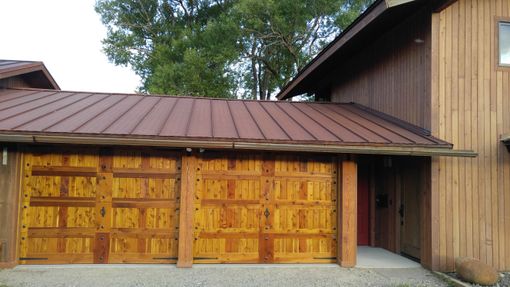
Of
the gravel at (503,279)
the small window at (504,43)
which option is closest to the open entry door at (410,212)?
the gravel at (503,279)

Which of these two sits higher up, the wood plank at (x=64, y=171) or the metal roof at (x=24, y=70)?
the metal roof at (x=24, y=70)

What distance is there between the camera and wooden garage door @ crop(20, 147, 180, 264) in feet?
22.8

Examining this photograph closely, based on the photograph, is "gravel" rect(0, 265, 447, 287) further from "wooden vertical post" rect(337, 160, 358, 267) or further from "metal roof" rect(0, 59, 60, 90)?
"metal roof" rect(0, 59, 60, 90)

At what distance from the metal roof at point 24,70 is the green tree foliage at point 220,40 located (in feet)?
27.7

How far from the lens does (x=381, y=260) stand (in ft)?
26.0

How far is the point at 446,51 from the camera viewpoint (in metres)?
7.44

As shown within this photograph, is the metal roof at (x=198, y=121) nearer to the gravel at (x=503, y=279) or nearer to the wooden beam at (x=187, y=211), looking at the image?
the wooden beam at (x=187, y=211)

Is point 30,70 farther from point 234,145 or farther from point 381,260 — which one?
point 381,260

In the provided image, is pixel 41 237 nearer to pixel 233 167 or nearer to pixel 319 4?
pixel 233 167

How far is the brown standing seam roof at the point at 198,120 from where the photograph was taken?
6.66 metres

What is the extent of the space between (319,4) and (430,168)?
52.0 feet

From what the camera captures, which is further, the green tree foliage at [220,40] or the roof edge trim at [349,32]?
the green tree foliage at [220,40]

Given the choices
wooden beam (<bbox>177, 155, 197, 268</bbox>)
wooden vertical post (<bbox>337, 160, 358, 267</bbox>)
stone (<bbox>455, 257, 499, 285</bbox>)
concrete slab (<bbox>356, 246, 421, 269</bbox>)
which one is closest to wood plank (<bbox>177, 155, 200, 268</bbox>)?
wooden beam (<bbox>177, 155, 197, 268</bbox>)

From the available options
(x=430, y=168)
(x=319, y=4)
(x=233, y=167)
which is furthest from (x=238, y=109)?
(x=319, y=4)
